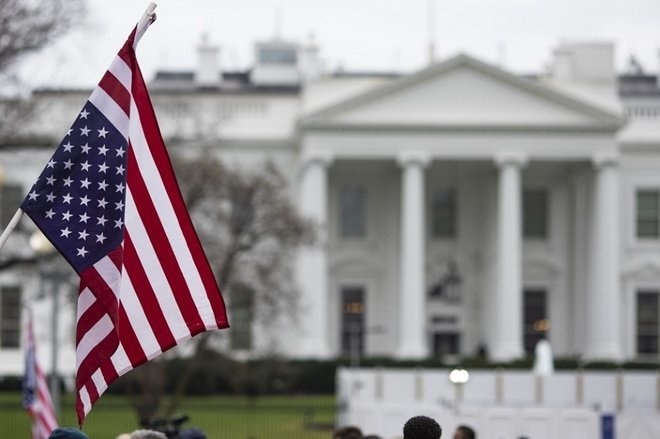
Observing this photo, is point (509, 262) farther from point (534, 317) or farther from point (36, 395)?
point (36, 395)

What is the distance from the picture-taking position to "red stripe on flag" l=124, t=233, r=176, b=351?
424 inches

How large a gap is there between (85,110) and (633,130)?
200ft

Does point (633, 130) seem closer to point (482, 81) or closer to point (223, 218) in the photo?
point (482, 81)

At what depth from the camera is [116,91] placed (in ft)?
35.6

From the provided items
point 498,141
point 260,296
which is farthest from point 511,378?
point 498,141

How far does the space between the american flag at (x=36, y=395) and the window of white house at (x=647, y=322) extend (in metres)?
49.9

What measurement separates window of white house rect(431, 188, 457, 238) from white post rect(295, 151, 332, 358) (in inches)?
257

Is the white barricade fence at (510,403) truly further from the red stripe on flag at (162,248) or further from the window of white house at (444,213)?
the window of white house at (444,213)

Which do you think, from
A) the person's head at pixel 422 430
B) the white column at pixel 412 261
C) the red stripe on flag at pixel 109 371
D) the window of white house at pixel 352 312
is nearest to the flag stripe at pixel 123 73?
the red stripe on flag at pixel 109 371

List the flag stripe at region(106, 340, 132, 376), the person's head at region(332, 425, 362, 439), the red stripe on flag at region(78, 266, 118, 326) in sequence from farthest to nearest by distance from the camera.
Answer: the person's head at region(332, 425, 362, 439)
the flag stripe at region(106, 340, 132, 376)
the red stripe on flag at region(78, 266, 118, 326)

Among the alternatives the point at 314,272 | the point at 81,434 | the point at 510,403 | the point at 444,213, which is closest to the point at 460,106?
the point at 444,213

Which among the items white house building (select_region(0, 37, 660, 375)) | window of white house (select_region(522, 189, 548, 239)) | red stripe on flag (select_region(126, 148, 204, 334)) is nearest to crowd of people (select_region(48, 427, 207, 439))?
red stripe on flag (select_region(126, 148, 204, 334))

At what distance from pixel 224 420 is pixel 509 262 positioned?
→ 84.3ft

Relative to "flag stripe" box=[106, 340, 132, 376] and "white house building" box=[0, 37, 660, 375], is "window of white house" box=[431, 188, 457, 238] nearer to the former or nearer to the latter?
"white house building" box=[0, 37, 660, 375]
